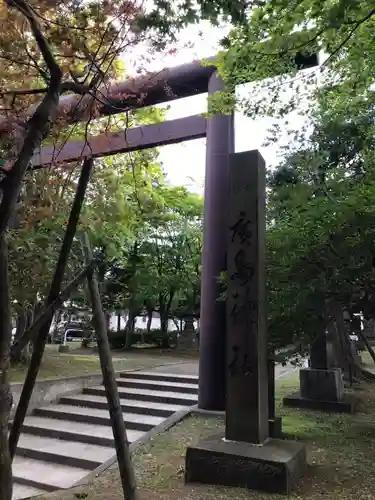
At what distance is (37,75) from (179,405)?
18.7 ft

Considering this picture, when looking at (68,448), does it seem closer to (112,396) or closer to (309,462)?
(112,396)

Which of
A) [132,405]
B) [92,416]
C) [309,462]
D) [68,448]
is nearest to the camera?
[309,462]

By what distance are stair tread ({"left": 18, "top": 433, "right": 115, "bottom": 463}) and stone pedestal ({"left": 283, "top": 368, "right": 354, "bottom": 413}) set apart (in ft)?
11.2

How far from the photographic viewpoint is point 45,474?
17.2 feet

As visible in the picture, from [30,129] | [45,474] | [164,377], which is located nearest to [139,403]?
[164,377]

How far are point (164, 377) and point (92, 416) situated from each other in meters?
2.05

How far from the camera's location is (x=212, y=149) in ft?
24.3

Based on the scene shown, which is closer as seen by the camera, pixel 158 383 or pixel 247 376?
pixel 247 376

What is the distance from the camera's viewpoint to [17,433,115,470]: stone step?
541cm

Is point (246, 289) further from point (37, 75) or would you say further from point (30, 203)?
point (37, 75)

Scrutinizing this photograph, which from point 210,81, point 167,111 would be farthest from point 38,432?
point 210,81

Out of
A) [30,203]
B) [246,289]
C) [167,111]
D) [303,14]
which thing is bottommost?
[246,289]

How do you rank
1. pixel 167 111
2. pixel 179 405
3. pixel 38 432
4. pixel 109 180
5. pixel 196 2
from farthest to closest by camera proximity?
1. pixel 167 111
2. pixel 179 405
3. pixel 38 432
4. pixel 109 180
5. pixel 196 2

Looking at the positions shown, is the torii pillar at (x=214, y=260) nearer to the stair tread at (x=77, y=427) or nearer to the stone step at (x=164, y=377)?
the stair tread at (x=77, y=427)
